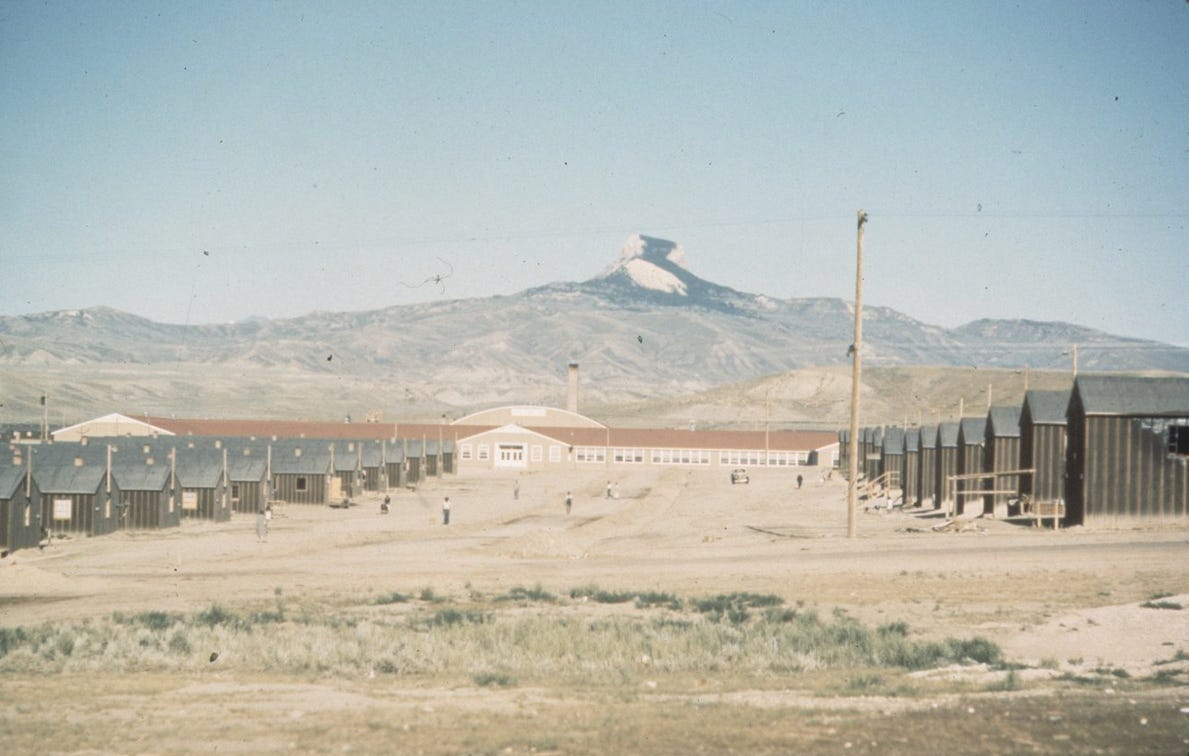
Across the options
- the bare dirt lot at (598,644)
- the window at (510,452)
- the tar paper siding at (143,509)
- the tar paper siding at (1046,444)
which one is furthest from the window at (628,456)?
the tar paper siding at (1046,444)

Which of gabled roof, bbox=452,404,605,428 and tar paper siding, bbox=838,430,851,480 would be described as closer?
tar paper siding, bbox=838,430,851,480

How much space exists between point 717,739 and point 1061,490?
4031 cm

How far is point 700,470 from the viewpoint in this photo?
12769 cm

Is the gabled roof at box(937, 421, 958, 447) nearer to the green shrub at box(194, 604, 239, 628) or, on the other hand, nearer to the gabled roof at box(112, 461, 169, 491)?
the gabled roof at box(112, 461, 169, 491)

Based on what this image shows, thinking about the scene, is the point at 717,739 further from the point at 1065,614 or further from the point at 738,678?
the point at 1065,614

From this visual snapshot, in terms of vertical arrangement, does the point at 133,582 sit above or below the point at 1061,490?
below

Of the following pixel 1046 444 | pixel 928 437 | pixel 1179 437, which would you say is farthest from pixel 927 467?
pixel 1179 437

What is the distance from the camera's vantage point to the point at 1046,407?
168 feet

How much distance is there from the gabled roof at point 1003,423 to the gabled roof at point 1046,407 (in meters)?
4.03

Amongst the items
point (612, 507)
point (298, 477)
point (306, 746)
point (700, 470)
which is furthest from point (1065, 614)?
point (700, 470)

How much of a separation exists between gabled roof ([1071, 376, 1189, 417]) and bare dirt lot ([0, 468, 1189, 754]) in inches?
182

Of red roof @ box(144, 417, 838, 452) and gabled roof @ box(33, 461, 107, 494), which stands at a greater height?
red roof @ box(144, 417, 838, 452)

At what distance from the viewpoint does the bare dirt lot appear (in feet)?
54.2

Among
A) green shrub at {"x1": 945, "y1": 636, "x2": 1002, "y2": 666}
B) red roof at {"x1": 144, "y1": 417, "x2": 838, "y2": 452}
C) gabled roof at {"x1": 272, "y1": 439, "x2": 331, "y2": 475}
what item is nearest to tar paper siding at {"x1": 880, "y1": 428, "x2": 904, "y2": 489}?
gabled roof at {"x1": 272, "y1": 439, "x2": 331, "y2": 475}
